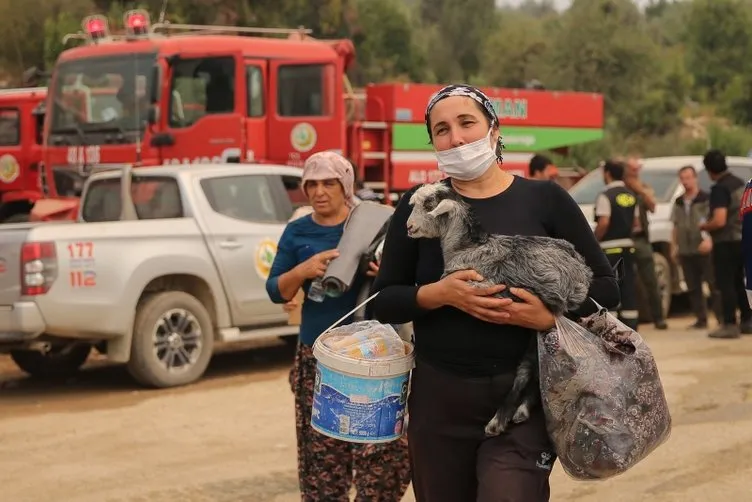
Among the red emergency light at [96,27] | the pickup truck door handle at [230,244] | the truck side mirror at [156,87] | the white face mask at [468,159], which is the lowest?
the pickup truck door handle at [230,244]

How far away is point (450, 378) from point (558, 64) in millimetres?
46544

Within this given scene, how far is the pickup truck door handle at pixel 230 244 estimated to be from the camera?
10625 mm

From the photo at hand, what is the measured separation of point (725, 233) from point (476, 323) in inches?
380

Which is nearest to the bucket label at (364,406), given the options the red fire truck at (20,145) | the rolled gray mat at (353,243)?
the rolled gray mat at (353,243)

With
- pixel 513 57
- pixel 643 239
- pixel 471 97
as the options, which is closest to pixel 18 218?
pixel 643 239

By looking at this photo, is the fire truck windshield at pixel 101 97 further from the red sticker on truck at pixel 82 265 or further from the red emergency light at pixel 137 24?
the red sticker on truck at pixel 82 265

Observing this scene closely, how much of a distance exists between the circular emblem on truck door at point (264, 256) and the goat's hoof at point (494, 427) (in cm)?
729

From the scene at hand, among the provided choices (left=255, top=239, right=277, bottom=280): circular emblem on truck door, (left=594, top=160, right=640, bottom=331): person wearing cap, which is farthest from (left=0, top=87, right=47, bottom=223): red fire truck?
(left=594, top=160, right=640, bottom=331): person wearing cap

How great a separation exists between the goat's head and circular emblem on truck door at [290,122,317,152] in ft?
Answer: 34.7

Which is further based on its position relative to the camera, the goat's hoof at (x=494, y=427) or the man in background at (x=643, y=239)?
the man in background at (x=643, y=239)

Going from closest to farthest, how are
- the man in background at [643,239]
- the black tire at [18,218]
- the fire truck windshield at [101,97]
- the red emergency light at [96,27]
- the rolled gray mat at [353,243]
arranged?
the rolled gray mat at [353,243], the man in background at [643,239], the fire truck windshield at [101,97], the red emergency light at [96,27], the black tire at [18,218]

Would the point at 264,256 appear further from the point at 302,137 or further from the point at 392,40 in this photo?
the point at 392,40

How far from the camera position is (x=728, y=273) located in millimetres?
12914

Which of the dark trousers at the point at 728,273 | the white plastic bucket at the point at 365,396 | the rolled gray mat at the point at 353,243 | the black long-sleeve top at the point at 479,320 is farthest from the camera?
the dark trousers at the point at 728,273
